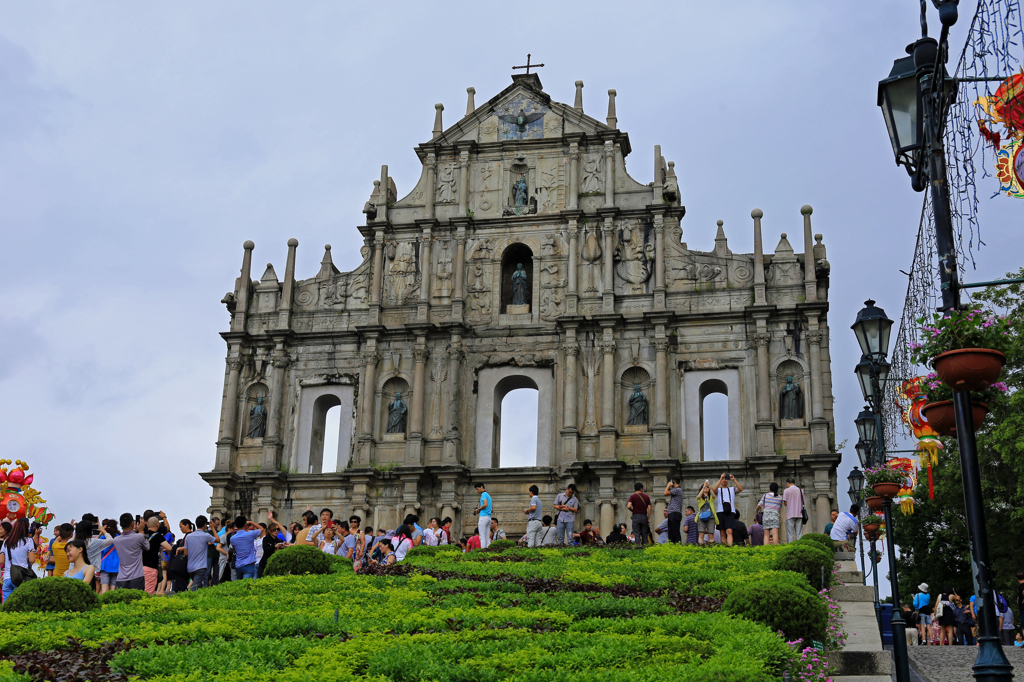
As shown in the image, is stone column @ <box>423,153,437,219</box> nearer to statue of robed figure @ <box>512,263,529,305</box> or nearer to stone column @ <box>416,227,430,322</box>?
stone column @ <box>416,227,430,322</box>

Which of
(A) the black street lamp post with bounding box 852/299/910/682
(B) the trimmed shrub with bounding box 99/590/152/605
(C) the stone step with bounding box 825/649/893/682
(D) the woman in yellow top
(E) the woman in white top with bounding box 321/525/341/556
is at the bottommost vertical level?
A: (C) the stone step with bounding box 825/649/893/682

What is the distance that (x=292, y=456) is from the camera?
36375 millimetres

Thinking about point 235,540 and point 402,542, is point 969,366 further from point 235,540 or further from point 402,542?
point 402,542

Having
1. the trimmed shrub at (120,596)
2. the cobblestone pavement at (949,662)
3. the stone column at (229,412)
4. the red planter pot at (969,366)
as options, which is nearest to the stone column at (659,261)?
the stone column at (229,412)

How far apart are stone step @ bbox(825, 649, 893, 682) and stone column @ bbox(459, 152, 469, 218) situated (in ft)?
88.1

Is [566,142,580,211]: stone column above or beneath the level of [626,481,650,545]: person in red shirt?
above

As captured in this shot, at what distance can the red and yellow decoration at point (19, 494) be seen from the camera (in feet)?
83.4

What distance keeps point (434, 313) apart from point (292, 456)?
678 centimetres

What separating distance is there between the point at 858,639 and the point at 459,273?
2316 cm

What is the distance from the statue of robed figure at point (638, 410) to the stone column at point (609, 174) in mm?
6862

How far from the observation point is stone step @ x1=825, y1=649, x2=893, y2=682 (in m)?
13.4

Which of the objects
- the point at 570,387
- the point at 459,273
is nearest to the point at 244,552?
the point at 570,387

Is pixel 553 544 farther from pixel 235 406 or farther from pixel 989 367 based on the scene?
pixel 989 367

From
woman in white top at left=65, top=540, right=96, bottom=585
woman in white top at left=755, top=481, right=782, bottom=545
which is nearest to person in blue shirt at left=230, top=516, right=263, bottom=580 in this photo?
woman in white top at left=65, top=540, right=96, bottom=585
